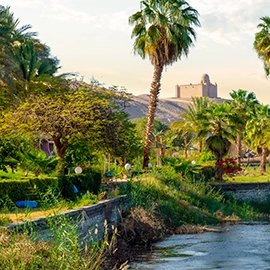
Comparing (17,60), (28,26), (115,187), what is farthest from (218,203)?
(28,26)

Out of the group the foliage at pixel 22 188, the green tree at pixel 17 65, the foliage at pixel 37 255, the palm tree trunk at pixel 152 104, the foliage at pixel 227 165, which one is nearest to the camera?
the foliage at pixel 37 255

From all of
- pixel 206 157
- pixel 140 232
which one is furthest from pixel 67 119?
pixel 206 157

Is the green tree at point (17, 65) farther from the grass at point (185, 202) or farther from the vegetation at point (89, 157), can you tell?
the grass at point (185, 202)

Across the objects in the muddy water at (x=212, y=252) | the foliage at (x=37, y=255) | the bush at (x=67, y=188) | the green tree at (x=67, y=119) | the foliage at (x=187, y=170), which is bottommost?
the muddy water at (x=212, y=252)

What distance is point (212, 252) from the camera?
20344mm

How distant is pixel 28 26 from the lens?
4784 cm

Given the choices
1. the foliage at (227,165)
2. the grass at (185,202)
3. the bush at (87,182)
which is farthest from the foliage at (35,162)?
the foliage at (227,165)

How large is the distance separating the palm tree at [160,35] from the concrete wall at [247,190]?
516 centimetres

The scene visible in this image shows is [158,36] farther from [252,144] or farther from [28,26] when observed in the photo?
[252,144]

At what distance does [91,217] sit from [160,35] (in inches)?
862

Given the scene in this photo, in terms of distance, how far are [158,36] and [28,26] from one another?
13.4 metres

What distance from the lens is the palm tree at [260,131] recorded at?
54750 mm

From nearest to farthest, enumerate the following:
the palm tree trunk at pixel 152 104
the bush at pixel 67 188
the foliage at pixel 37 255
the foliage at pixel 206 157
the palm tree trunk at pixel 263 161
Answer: the foliage at pixel 37 255 → the bush at pixel 67 188 → the palm tree trunk at pixel 152 104 → the foliage at pixel 206 157 → the palm tree trunk at pixel 263 161

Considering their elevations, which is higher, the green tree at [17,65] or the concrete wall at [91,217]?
the green tree at [17,65]
